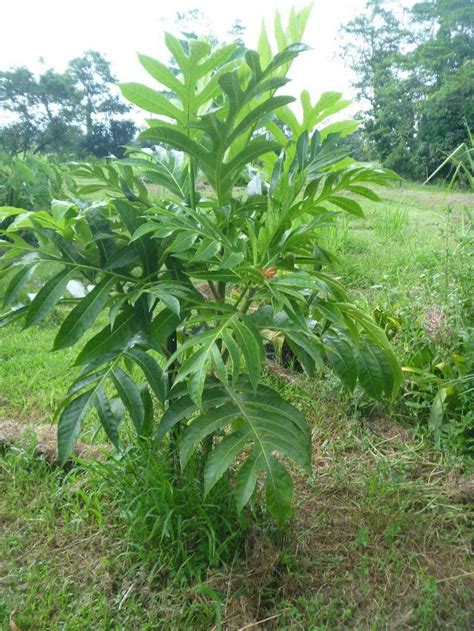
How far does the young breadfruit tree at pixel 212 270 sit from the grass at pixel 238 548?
0.69 ft

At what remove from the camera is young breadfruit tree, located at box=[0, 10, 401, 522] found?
1044 mm

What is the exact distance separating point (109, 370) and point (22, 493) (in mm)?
677

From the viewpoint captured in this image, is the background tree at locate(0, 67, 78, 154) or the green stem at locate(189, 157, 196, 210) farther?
the background tree at locate(0, 67, 78, 154)

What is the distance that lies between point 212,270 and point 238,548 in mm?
678

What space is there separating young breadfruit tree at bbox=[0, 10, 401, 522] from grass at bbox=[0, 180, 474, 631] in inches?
8.3

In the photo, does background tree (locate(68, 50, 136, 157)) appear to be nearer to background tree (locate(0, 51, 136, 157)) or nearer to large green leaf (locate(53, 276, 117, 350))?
background tree (locate(0, 51, 136, 157))

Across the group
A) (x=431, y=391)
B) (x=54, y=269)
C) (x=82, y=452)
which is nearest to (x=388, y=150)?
(x=54, y=269)

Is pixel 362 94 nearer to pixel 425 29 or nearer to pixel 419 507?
pixel 425 29

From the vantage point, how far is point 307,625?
3.60ft

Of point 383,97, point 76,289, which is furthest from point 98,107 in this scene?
point 76,289

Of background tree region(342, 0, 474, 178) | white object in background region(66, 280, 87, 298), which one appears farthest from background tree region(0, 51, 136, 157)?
white object in background region(66, 280, 87, 298)

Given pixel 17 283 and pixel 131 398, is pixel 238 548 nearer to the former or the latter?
pixel 131 398

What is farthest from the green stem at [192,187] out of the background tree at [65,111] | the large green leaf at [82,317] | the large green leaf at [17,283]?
the background tree at [65,111]

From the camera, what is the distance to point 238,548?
4.10 ft
